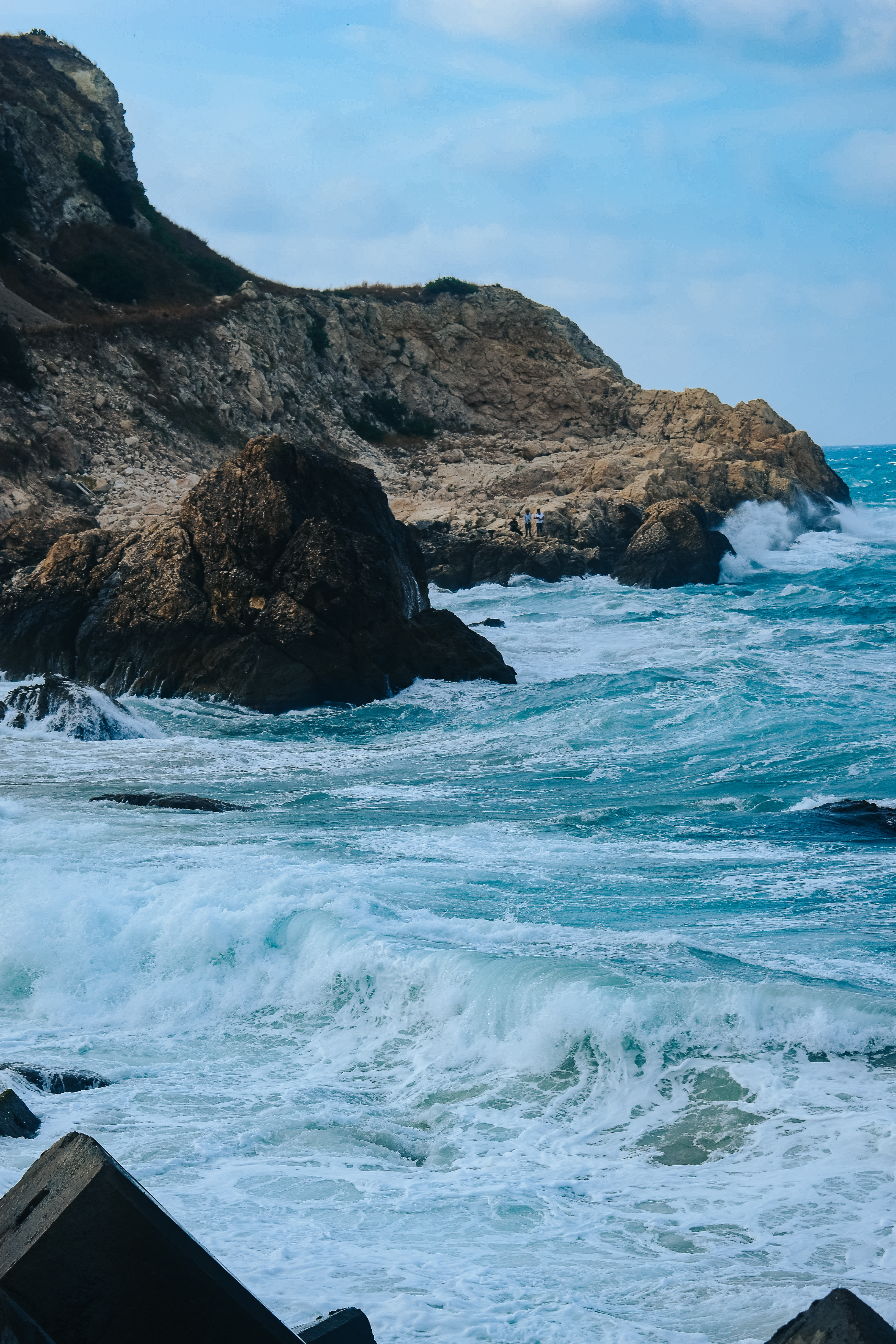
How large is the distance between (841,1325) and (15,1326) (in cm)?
221

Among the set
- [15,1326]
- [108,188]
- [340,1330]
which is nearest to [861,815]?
[340,1330]

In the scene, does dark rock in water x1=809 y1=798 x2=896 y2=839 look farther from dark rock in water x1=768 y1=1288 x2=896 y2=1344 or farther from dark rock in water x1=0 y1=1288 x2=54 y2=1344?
dark rock in water x1=0 y1=1288 x2=54 y2=1344

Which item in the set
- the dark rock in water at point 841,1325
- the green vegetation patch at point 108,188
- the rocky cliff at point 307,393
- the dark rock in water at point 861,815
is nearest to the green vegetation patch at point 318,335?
the rocky cliff at point 307,393

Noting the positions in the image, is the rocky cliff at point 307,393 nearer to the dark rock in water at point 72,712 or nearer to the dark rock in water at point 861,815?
the dark rock in water at point 72,712

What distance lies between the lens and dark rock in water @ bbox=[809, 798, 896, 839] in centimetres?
1145

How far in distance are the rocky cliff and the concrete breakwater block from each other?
88.1ft

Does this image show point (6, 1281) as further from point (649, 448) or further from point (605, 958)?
point (649, 448)

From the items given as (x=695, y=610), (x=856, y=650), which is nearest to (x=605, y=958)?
(x=856, y=650)

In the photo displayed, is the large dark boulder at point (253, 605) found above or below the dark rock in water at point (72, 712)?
above

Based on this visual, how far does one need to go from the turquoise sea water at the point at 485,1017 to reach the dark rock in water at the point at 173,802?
11.2 inches

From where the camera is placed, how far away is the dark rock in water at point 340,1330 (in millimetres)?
3350

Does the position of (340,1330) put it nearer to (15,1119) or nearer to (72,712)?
(15,1119)

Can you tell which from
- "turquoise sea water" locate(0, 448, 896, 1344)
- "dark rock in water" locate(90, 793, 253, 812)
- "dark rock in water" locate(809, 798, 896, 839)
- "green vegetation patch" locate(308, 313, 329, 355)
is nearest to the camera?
"turquoise sea water" locate(0, 448, 896, 1344)

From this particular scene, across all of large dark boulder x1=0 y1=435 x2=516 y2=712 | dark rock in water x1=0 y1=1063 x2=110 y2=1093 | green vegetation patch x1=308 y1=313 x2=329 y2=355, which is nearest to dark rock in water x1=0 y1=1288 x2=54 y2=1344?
dark rock in water x1=0 y1=1063 x2=110 y2=1093
